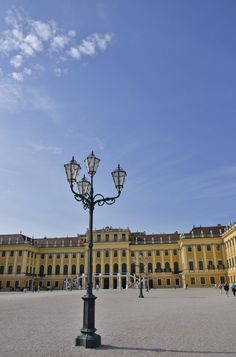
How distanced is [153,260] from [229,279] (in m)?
20.1

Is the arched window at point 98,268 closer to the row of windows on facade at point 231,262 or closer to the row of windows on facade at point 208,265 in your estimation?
the row of windows on facade at point 208,265

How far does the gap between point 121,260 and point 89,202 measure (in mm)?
76356

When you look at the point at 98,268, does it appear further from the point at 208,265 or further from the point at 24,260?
the point at 208,265

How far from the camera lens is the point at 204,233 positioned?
78750 mm

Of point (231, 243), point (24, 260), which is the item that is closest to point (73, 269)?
point (24, 260)

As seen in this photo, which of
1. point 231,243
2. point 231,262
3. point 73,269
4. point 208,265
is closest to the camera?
point 231,243

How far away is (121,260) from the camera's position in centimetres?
8338

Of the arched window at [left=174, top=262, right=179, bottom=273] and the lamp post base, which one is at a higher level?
the arched window at [left=174, top=262, right=179, bottom=273]

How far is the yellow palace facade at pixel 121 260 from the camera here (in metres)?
74.4

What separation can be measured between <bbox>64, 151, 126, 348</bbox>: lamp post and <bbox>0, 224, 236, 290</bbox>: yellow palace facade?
6568 centimetres

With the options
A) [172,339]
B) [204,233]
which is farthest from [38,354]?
[204,233]

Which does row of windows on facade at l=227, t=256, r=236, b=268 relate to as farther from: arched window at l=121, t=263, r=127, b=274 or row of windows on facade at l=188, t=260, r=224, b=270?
arched window at l=121, t=263, r=127, b=274

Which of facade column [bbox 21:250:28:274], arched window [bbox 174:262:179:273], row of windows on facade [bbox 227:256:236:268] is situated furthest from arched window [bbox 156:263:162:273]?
facade column [bbox 21:250:28:274]

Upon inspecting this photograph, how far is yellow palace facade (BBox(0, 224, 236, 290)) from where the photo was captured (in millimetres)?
74438
